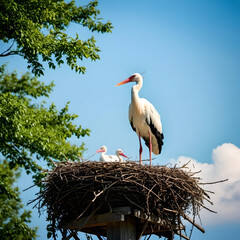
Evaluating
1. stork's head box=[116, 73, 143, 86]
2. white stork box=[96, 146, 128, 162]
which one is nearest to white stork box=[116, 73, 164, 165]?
stork's head box=[116, 73, 143, 86]

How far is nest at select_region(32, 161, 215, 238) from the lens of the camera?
486 cm

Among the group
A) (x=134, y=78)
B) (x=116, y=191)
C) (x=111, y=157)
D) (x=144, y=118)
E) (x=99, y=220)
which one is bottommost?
(x=99, y=220)

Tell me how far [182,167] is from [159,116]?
7.15ft

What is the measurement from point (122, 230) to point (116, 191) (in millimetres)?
451

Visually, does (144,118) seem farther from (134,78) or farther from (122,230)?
(122,230)

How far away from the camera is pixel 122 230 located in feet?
15.4

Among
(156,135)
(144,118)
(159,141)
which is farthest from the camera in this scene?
(159,141)

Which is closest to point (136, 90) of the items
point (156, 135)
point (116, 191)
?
point (156, 135)

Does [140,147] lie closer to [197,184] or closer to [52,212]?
[197,184]

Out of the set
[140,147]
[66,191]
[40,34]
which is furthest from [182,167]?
[40,34]

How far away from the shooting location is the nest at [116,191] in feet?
15.9

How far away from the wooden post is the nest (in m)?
0.19

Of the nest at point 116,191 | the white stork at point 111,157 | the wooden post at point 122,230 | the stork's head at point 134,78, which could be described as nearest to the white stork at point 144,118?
the stork's head at point 134,78

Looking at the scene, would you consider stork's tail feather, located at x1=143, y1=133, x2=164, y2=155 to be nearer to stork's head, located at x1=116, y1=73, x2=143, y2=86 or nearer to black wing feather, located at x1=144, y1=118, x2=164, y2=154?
black wing feather, located at x1=144, y1=118, x2=164, y2=154
